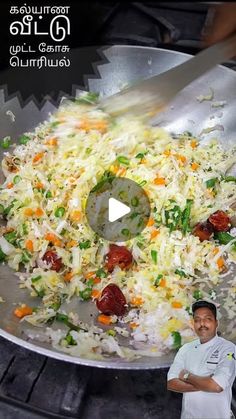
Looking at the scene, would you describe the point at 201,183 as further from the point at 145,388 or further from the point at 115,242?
the point at 145,388

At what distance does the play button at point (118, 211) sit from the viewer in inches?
32.6

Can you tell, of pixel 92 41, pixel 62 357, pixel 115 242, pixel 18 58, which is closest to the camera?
pixel 62 357

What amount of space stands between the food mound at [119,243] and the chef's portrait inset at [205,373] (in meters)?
0.03

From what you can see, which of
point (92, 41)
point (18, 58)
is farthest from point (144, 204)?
point (92, 41)

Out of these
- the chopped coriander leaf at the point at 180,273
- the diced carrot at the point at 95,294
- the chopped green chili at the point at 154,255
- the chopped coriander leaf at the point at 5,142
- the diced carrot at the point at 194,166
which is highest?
the diced carrot at the point at 194,166

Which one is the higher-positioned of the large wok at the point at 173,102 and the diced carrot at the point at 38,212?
the large wok at the point at 173,102

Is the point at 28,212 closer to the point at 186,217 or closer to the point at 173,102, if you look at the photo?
the point at 186,217

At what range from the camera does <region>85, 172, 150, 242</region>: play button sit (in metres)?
0.83

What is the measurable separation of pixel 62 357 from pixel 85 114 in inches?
19.4

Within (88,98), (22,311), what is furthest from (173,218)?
(88,98)

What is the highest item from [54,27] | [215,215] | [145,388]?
[54,27]

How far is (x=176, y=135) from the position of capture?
103cm

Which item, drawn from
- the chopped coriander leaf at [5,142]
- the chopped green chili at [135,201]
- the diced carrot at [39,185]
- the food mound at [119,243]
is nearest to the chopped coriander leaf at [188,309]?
the food mound at [119,243]

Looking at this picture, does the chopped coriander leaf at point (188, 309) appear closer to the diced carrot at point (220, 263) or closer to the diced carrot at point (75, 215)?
the diced carrot at point (220, 263)
